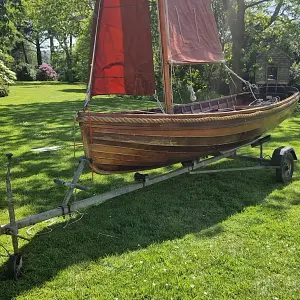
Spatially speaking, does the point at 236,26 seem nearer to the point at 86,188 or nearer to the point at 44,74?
the point at 86,188

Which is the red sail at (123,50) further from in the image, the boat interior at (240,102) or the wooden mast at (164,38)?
the boat interior at (240,102)

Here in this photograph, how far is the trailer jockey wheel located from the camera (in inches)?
144

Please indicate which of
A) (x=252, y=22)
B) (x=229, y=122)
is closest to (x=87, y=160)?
(x=229, y=122)

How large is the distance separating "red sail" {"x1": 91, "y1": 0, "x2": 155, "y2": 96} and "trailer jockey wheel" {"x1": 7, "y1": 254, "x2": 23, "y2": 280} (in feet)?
7.66

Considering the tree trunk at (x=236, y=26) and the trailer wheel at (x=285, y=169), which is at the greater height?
the tree trunk at (x=236, y=26)

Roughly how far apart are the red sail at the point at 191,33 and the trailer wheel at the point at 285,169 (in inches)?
87.7

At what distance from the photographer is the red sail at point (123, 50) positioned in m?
4.91

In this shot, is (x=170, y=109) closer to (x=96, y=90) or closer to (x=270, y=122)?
(x=96, y=90)

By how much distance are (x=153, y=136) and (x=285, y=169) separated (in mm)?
3097

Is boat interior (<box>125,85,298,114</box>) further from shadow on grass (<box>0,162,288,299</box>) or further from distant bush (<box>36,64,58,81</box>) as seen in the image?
distant bush (<box>36,64,58,81</box>)

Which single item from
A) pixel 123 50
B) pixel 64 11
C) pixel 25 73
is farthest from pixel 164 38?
pixel 25 73

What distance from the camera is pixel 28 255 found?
13.6 ft

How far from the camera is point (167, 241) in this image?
4.45 m

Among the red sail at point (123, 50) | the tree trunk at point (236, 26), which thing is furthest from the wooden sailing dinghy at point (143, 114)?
the tree trunk at point (236, 26)
